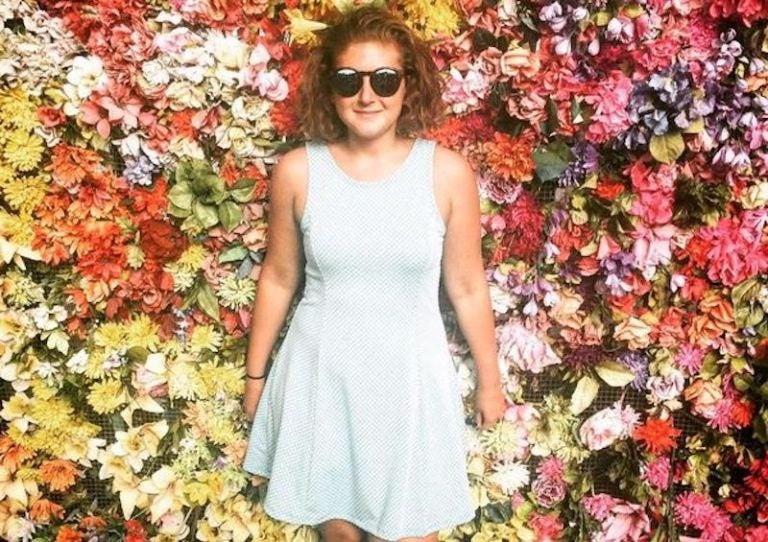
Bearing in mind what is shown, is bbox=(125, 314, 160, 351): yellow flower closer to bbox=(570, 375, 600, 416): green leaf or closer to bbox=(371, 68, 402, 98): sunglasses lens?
bbox=(371, 68, 402, 98): sunglasses lens

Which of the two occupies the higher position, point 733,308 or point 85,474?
point 733,308

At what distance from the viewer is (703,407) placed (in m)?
1.74

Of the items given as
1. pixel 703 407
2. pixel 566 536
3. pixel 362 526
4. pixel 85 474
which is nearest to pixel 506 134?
pixel 703 407

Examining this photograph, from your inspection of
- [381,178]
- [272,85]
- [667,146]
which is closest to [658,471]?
[667,146]

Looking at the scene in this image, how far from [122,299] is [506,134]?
3.44ft

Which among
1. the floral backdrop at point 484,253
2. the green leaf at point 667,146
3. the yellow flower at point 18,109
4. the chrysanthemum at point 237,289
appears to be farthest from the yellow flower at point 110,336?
the green leaf at point 667,146

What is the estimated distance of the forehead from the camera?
55.7 inches

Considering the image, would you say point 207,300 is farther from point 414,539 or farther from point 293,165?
point 414,539

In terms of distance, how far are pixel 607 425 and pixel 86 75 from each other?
5.00 ft

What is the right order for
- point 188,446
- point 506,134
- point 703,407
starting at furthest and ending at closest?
point 188,446
point 703,407
point 506,134

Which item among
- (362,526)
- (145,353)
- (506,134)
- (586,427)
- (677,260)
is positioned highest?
(506,134)

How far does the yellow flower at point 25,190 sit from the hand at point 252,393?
2.29ft

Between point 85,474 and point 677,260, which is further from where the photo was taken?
point 85,474

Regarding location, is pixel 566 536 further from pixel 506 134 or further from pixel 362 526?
pixel 506 134
